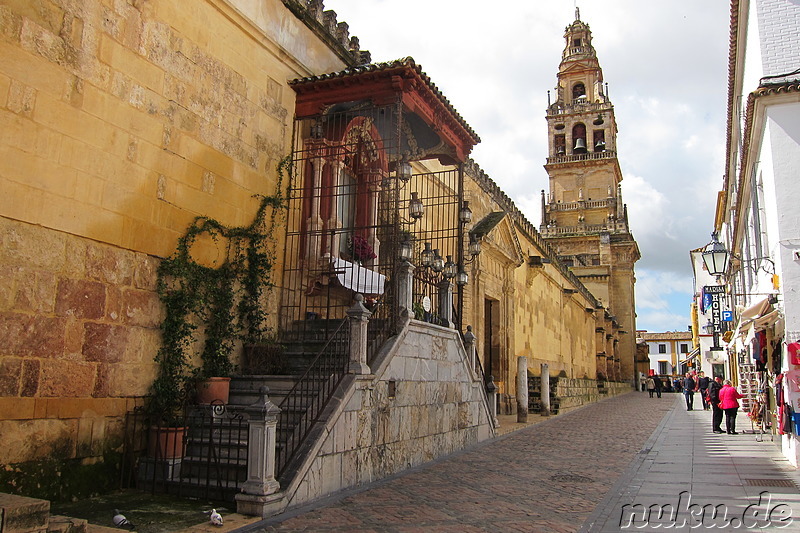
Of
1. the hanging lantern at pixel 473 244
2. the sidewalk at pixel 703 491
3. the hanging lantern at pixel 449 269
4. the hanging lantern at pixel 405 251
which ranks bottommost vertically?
the sidewalk at pixel 703 491

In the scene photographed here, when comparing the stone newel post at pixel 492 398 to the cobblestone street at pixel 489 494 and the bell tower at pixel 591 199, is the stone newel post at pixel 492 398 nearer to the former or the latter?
the cobblestone street at pixel 489 494

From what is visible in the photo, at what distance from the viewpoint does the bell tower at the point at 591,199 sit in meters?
47.6

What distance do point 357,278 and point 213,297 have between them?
105 inches

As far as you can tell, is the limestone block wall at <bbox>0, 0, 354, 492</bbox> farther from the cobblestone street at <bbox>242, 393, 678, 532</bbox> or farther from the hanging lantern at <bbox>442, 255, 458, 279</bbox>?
the hanging lantern at <bbox>442, 255, 458, 279</bbox>

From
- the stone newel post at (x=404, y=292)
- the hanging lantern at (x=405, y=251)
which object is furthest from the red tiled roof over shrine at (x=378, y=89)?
the stone newel post at (x=404, y=292)

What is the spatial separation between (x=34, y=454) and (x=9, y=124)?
10.0 ft

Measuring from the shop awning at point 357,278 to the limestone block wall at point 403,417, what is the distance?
1.39m

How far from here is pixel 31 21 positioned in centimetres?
587

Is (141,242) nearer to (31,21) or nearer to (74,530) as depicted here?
(31,21)

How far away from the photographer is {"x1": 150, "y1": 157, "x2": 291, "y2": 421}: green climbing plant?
7.25 metres

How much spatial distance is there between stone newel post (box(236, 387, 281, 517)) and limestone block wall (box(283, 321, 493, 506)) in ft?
1.00

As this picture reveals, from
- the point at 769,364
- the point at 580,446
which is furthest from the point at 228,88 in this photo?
the point at 769,364

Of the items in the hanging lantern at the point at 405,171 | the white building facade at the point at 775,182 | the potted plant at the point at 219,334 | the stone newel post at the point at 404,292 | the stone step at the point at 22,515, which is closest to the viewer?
the stone step at the point at 22,515

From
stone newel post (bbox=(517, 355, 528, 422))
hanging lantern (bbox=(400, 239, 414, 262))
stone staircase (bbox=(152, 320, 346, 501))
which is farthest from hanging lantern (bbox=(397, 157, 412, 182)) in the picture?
stone newel post (bbox=(517, 355, 528, 422))
